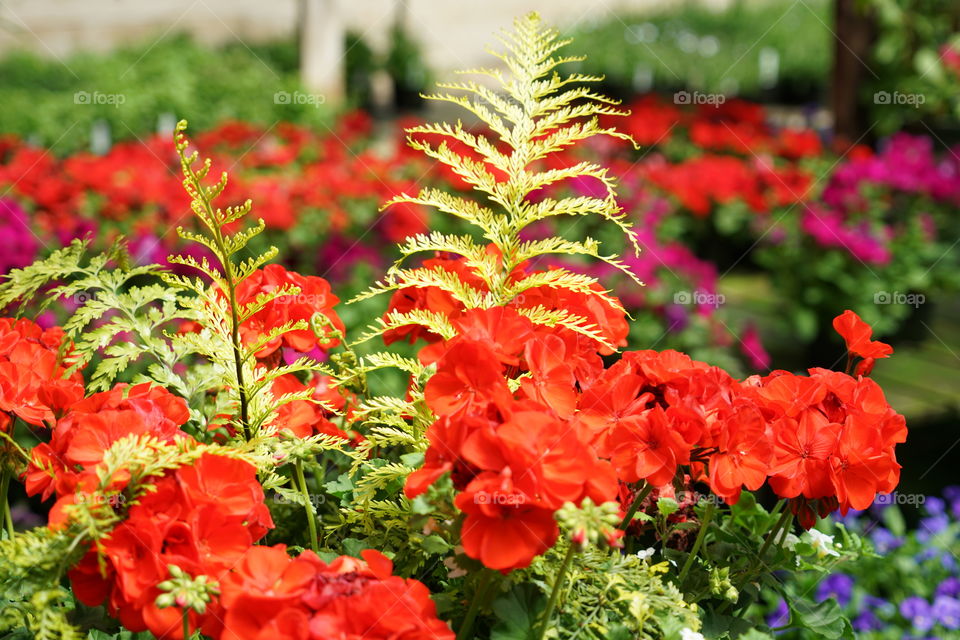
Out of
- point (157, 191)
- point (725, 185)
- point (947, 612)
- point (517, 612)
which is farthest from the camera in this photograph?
point (725, 185)

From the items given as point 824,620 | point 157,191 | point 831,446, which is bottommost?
point 824,620

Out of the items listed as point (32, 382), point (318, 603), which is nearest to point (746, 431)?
point (318, 603)

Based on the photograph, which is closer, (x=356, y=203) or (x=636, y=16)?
(x=356, y=203)

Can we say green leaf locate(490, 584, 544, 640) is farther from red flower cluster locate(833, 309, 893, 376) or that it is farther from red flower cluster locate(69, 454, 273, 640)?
red flower cluster locate(833, 309, 893, 376)

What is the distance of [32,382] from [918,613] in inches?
82.3

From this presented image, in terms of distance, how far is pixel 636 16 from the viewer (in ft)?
44.4

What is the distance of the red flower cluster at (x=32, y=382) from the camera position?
1.05m

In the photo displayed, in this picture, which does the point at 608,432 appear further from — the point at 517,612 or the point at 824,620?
the point at 824,620

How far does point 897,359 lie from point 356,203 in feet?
8.54

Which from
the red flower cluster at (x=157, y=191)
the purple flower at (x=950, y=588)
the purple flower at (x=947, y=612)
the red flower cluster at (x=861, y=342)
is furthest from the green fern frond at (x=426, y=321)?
the red flower cluster at (x=157, y=191)

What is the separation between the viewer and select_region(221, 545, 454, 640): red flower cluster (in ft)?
2.53

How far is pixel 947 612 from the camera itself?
2279 millimetres

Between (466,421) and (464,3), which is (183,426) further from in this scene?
(464,3)

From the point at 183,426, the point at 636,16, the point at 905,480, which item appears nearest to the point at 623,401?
the point at 183,426
